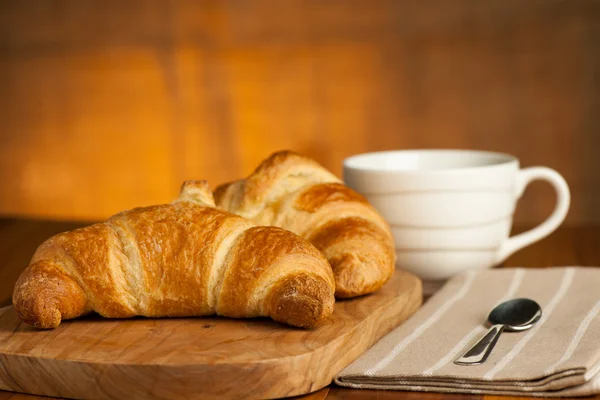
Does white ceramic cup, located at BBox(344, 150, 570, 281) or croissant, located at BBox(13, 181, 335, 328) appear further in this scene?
white ceramic cup, located at BBox(344, 150, 570, 281)

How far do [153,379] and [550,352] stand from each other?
0.41 meters

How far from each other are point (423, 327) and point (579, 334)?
0.18 meters

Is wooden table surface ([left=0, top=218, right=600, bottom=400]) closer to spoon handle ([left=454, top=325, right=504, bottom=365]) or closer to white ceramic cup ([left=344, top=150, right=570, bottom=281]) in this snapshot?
white ceramic cup ([left=344, top=150, right=570, bottom=281])

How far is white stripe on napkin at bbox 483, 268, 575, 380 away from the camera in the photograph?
2.75ft

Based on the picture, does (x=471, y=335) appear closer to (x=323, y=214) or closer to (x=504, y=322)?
(x=504, y=322)

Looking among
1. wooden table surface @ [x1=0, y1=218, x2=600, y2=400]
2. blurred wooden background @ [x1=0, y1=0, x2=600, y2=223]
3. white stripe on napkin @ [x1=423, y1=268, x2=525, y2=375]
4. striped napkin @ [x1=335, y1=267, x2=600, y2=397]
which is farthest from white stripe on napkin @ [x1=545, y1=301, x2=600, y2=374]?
blurred wooden background @ [x1=0, y1=0, x2=600, y2=223]

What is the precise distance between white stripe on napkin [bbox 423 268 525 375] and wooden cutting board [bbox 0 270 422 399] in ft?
0.31

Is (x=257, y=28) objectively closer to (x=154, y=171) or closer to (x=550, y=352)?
(x=154, y=171)

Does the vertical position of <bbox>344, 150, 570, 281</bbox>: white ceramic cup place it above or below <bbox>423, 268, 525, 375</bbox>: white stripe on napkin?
above

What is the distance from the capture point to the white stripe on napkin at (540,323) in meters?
0.84

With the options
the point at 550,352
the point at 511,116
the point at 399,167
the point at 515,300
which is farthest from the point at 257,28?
the point at 550,352

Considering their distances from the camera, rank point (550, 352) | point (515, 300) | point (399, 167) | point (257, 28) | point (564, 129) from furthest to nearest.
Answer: point (257, 28) → point (564, 129) → point (399, 167) → point (515, 300) → point (550, 352)

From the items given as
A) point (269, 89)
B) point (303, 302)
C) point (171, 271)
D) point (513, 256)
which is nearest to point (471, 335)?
point (303, 302)

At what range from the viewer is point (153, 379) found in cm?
79
